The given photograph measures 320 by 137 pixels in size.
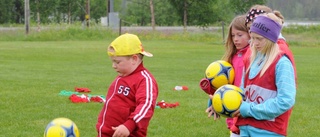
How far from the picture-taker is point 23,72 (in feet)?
60.1

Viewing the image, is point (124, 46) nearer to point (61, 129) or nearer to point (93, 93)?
point (61, 129)

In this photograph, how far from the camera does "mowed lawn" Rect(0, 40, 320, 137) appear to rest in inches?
370

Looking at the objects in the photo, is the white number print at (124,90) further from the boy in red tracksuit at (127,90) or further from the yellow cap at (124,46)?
the yellow cap at (124,46)

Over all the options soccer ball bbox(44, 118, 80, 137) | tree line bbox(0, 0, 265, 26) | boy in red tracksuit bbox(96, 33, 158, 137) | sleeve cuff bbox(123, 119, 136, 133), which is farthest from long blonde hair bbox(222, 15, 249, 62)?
tree line bbox(0, 0, 265, 26)

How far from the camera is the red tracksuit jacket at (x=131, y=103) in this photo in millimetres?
5035

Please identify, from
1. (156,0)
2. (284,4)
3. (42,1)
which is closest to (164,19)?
(156,0)

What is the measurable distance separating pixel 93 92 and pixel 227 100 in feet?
30.2

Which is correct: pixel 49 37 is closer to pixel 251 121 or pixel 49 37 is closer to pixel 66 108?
pixel 66 108

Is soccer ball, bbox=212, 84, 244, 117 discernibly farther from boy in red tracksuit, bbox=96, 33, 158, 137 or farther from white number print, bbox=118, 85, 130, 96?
white number print, bbox=118, 85, 130, 96

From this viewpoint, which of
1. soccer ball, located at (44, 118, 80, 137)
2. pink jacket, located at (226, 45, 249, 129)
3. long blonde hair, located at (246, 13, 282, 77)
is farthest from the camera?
pink jacket, located at (226, 45, 249, 129)

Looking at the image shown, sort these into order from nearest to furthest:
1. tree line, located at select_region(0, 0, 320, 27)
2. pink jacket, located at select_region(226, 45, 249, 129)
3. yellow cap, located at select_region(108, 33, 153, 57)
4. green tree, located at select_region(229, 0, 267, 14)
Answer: yellow cap, located at select_region(108, 33, 153, 57)
pink jacket, located at select_region(226, 45, 249, 129)
green tree, located at select_region(229, 0, 267, 14)
tree line, located at select_region(0, 0, 320, 27)

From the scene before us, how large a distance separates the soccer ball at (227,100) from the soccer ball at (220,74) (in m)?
0.72

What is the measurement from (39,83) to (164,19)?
58.3m

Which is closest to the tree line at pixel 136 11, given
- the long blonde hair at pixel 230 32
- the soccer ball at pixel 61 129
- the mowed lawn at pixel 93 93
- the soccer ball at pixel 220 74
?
the mowed lawn at pixel 93 93
